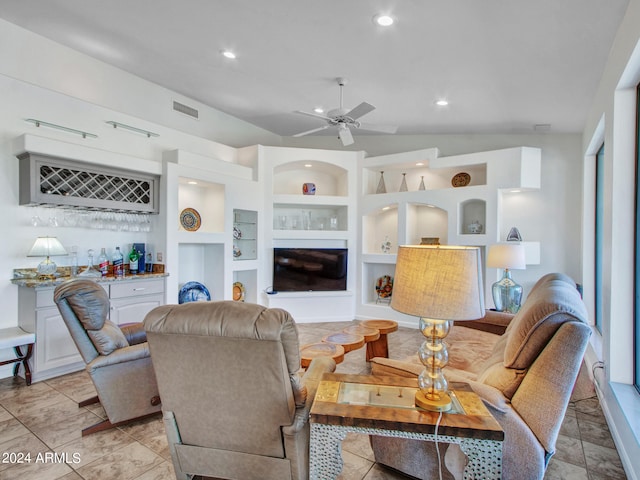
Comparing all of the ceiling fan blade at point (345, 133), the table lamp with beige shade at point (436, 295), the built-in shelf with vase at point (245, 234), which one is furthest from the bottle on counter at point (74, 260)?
the table lamp with beige shade at point (436, 295)

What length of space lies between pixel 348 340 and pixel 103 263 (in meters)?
2.93

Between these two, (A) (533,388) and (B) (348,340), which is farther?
(B) (348,340)

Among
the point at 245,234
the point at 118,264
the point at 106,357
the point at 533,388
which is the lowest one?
the point at 106,357

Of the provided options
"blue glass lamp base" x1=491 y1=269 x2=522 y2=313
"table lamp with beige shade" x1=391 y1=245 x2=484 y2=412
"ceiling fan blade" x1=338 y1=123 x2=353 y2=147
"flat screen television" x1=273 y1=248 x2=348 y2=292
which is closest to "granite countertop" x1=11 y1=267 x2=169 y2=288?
"flat screen television" x1=273 y1=248 x2=348 y2=292

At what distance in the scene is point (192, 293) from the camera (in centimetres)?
494

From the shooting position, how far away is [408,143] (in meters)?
5.98

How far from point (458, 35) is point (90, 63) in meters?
4.04

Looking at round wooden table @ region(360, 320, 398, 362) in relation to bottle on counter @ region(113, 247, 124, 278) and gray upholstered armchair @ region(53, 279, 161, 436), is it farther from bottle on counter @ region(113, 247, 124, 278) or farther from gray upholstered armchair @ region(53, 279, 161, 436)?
bottle on counter @ region(113, 247, 124, 278)

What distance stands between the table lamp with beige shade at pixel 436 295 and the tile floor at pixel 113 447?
79 centimetres

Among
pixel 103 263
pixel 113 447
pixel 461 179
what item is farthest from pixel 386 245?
pixel 113 447

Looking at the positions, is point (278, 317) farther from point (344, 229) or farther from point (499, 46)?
point (344, 229)

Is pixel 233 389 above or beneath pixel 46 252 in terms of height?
beneath

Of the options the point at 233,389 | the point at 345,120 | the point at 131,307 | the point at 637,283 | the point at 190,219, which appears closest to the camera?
the point at 233,389

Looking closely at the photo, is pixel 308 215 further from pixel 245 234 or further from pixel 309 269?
pixel 245 234
